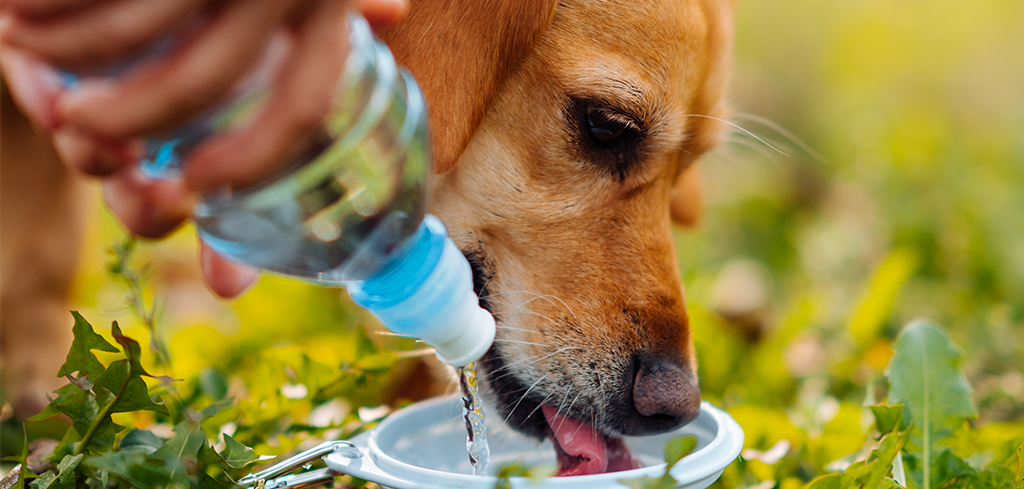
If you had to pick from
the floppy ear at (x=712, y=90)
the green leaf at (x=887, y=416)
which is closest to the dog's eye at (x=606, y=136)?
the floppy ear at (x=712, y=90)

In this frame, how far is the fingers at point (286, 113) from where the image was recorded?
0.65 metres

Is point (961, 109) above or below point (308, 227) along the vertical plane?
below

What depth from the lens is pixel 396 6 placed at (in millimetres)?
848

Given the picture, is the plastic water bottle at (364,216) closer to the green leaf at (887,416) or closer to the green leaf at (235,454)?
the green leaf at (235,454)

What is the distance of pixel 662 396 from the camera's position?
1202 mm

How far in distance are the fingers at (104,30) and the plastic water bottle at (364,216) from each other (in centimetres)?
12

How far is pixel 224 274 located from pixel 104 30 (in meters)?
0.44

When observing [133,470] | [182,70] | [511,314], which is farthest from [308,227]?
[511,314]

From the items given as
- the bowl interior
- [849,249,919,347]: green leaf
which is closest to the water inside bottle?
the bowl interior

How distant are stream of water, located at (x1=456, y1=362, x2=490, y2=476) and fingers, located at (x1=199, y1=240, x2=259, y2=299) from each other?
0.34 metres

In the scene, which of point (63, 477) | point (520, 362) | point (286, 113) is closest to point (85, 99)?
Result: point (286, 113)

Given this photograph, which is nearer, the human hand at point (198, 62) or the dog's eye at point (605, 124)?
the human hand at point (198, 62)

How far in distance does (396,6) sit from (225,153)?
31 centimetres

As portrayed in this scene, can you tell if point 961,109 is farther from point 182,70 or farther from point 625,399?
point 182,70
